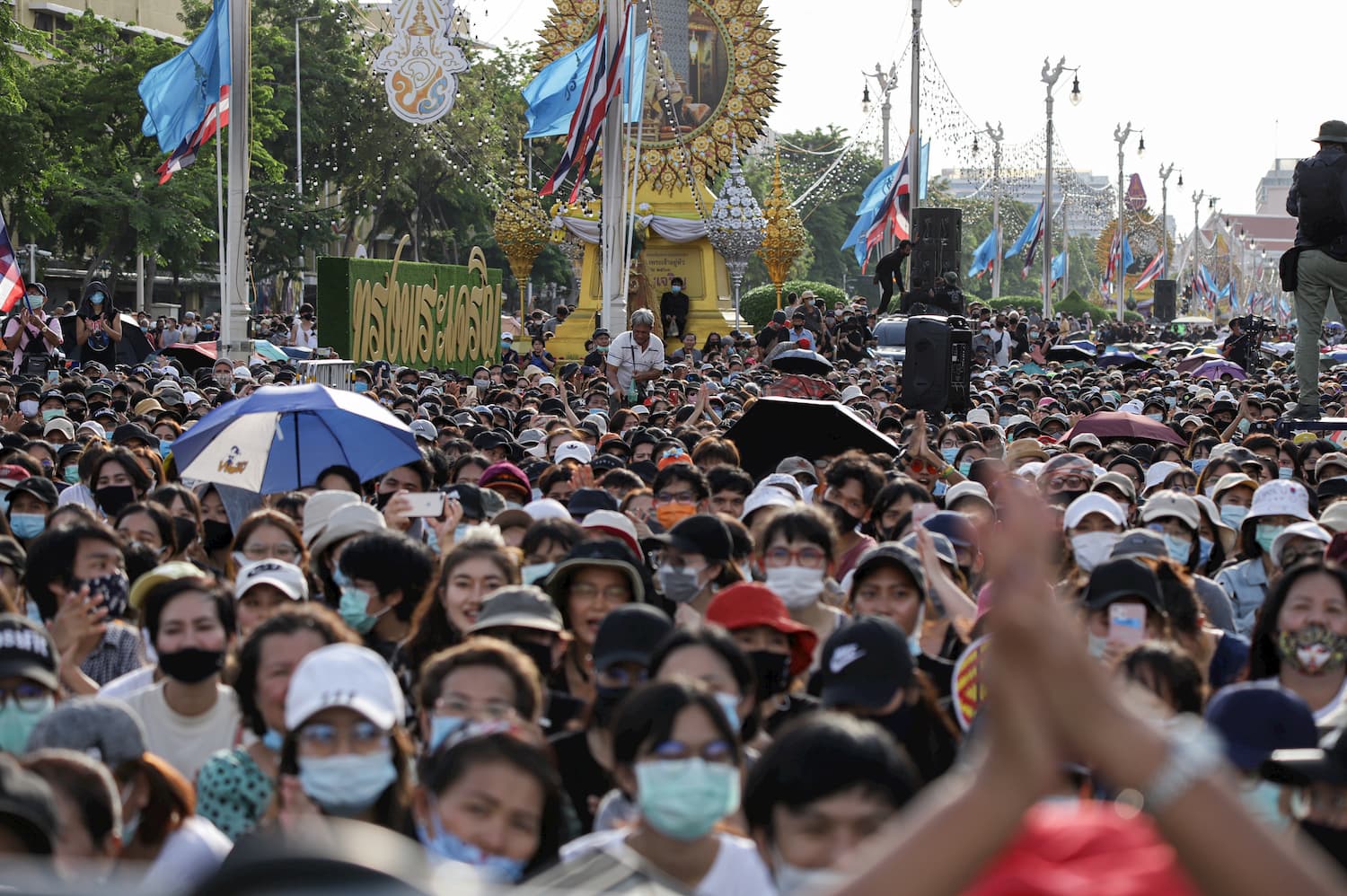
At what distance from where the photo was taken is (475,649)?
15.1 ft

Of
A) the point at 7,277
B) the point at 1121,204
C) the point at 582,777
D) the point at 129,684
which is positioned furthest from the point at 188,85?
the point at 1121,204

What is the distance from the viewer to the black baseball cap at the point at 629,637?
501 cm

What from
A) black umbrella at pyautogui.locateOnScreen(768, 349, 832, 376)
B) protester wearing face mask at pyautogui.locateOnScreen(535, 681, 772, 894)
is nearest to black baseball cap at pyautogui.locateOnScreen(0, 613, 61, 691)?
protester wearing face mask at pyautogui.locateOnScreen(535, 681, 772, 894)

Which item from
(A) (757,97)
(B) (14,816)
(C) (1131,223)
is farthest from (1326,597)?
(C) (1131,223)

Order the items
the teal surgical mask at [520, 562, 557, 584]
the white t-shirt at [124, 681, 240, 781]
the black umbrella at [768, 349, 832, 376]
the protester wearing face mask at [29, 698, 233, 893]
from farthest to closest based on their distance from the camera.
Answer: the black umbrella at [768, 349, 832, 376] < the teal surgical mask at [520, 562, 557, 584] < the white t-shirt at [124, 681, 240, 781] < the protester wearing face mask at [29, 698, 233, 893]

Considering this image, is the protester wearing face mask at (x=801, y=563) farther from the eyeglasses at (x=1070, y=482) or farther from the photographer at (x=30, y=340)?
the photographer at (x=30, y=340)

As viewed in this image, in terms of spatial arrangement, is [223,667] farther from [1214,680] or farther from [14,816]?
[1214,680]

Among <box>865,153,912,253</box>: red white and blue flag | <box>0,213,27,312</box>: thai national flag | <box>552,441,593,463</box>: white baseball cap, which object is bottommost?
<box>552,441,593,463</box>: white baseball cap

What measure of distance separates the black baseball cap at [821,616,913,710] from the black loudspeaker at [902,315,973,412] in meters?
11.3

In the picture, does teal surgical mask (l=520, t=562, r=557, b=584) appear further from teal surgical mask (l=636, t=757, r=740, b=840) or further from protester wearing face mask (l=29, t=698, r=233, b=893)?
teal surgical mask (l=636, t=757, r=740, b=840)

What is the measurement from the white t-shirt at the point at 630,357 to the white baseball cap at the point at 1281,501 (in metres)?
9.31

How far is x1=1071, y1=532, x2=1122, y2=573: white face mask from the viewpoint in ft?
24.4

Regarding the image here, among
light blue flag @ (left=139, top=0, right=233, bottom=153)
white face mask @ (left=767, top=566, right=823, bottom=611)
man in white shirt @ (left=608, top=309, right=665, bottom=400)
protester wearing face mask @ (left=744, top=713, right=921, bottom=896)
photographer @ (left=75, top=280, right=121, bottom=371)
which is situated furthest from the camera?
light blue flag @ (left=139, top=0, right=233, bottom=153)

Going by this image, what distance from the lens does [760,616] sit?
5.48 meters
